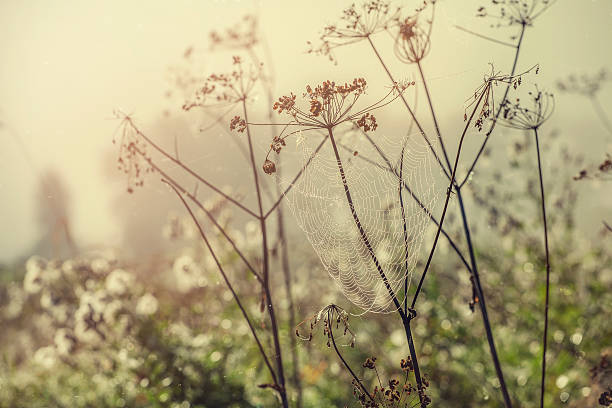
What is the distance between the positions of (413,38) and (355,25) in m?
0.19

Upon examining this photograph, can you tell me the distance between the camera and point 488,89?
1.38m

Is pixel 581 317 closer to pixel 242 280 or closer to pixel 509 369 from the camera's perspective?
pixel 509 369

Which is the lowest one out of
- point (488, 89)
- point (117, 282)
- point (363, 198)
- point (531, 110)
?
point (117, 282)

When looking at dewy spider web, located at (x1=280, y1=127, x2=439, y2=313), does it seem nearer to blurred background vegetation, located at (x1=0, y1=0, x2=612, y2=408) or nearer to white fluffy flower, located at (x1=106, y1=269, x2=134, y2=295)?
blurred background vegetation, located at (x1=0, y1=0, x2=612, y2=408)

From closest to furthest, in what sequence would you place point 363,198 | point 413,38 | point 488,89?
1. point 488,89
2. point 413,38
3. point 363,198

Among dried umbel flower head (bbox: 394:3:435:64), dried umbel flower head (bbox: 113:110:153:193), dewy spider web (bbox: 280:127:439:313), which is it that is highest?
dried umbel flower head (bbox: 394:3:435:64)

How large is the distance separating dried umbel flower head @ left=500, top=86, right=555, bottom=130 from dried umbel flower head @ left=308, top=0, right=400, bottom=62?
1.45 ft

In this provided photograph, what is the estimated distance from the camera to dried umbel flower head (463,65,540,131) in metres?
1.34

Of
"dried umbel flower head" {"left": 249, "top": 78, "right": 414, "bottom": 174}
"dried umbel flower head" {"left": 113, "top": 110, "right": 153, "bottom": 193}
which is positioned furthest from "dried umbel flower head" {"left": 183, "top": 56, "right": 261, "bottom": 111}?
"dried umbel flower head" {"left": 249, "top": 78, "right": 414, "bottom": 174}

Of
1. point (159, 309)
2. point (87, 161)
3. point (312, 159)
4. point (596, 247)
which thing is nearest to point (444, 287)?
point (596, 247)

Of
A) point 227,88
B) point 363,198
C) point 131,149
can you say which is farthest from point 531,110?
point 131,149

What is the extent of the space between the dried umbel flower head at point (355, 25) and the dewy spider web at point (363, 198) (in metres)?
0.28

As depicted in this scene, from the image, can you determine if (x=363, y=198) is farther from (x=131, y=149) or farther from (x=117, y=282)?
(x=117, y=282)

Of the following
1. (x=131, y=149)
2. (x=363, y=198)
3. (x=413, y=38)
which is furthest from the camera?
(x=363, y=198)
